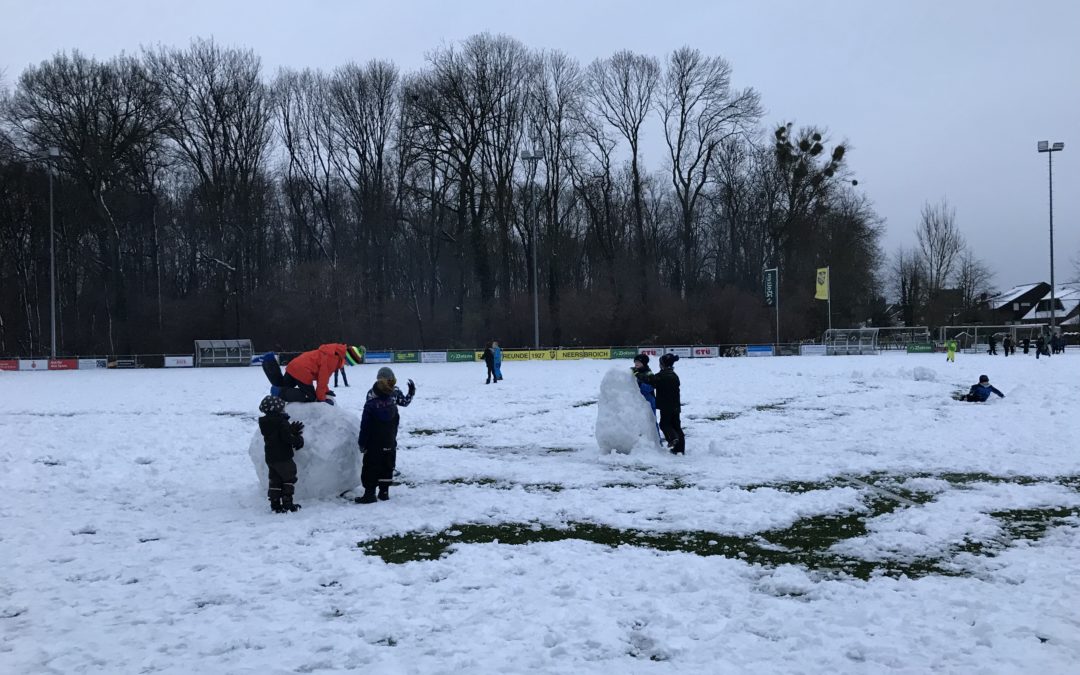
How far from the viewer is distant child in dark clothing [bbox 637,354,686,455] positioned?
1129 centimetres

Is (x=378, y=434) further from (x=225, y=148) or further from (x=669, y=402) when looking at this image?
(x=225, y=148)

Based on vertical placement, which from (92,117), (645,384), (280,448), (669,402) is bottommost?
(280,448)

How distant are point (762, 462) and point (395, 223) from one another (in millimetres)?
45862

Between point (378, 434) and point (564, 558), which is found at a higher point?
point (378, 434)

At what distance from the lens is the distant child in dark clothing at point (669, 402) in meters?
11.3

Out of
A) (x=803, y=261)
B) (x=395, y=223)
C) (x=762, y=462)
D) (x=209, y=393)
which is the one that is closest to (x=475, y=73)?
(x=395, y=223)

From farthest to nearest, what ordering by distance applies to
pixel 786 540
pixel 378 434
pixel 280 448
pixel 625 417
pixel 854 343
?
pixel 854 343, pixel 625 417, pixel 378 434, pixel 280 448, pixel 786 540

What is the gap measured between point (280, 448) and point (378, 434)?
1.05m

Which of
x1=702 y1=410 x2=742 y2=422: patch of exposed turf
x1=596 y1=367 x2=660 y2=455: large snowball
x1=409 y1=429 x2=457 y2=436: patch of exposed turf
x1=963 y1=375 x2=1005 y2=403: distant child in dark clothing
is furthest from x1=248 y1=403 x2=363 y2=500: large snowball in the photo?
x1=963 y1=375 x2=1005 y2=403: distant child in dark clothing

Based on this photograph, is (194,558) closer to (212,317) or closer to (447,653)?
(447,653)

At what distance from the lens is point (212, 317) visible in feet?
167

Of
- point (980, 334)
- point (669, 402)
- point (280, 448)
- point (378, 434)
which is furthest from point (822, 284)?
point (280, 448)

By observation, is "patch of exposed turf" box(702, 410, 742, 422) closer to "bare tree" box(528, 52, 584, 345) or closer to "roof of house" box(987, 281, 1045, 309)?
"bare tree" box(528, 52, 584, 345)

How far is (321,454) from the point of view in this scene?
860 cm
